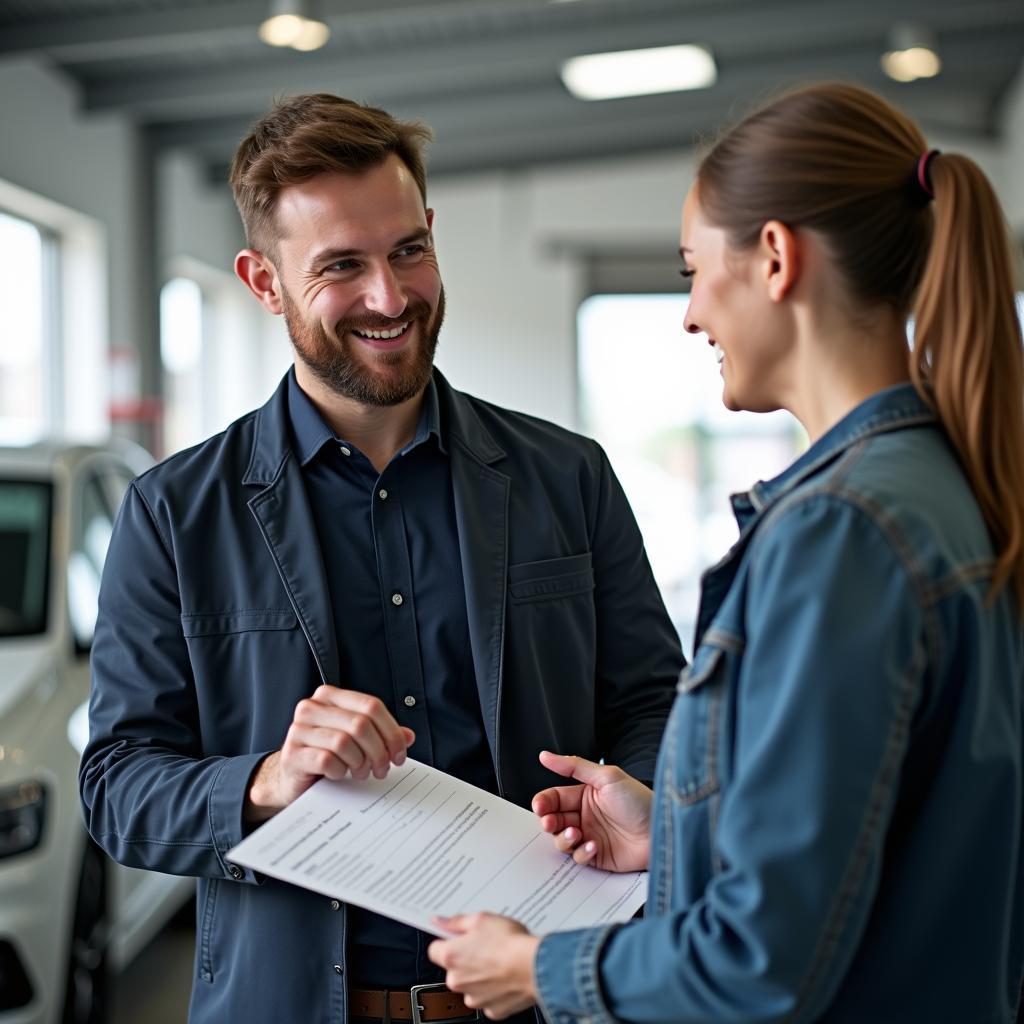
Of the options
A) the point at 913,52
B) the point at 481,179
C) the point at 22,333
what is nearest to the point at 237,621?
the point at 22,333

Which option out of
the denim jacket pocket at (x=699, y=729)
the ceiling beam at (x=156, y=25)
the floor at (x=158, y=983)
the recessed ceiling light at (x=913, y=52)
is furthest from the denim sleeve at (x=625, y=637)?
the recessed ceiling light at (x=913, y=52)

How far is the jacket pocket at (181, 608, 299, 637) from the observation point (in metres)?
1.84

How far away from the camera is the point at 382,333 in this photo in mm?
2006

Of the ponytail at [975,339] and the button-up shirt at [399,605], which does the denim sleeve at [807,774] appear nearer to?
the ponytail at [975,339]

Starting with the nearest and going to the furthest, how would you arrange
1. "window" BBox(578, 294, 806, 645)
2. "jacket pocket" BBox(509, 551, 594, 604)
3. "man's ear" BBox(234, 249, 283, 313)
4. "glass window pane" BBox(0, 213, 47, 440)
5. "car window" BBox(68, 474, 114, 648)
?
"jacket pocket" BBox(509, 551, 594, 604)
"man's ear" BBox(234, 249, 283, 313)
"car window" BBox(68, 474, 114, 648)
"glass window pane" BBox(0, 213, 47, 440)
"window" BBox(578, 294, 806, 645)

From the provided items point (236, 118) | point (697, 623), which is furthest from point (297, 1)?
point (697, 623)

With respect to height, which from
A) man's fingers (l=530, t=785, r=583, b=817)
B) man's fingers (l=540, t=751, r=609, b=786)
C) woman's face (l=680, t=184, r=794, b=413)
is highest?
woman's face (l=680, t=184, r=794, b=413)

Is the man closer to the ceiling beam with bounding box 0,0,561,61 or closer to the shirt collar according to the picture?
the shirt collar

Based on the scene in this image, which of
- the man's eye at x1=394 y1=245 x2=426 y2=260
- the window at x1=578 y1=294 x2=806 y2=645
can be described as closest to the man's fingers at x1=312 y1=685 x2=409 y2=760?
the man's eye at x1=394 y1=245 x2=426 y2=260

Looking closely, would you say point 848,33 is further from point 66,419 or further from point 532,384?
point 66,419

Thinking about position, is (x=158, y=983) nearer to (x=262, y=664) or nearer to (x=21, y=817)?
(x=21, y=817)

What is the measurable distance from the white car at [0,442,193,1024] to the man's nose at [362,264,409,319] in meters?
1.77

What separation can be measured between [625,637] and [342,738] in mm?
632

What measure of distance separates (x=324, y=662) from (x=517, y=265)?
987 centimetres
